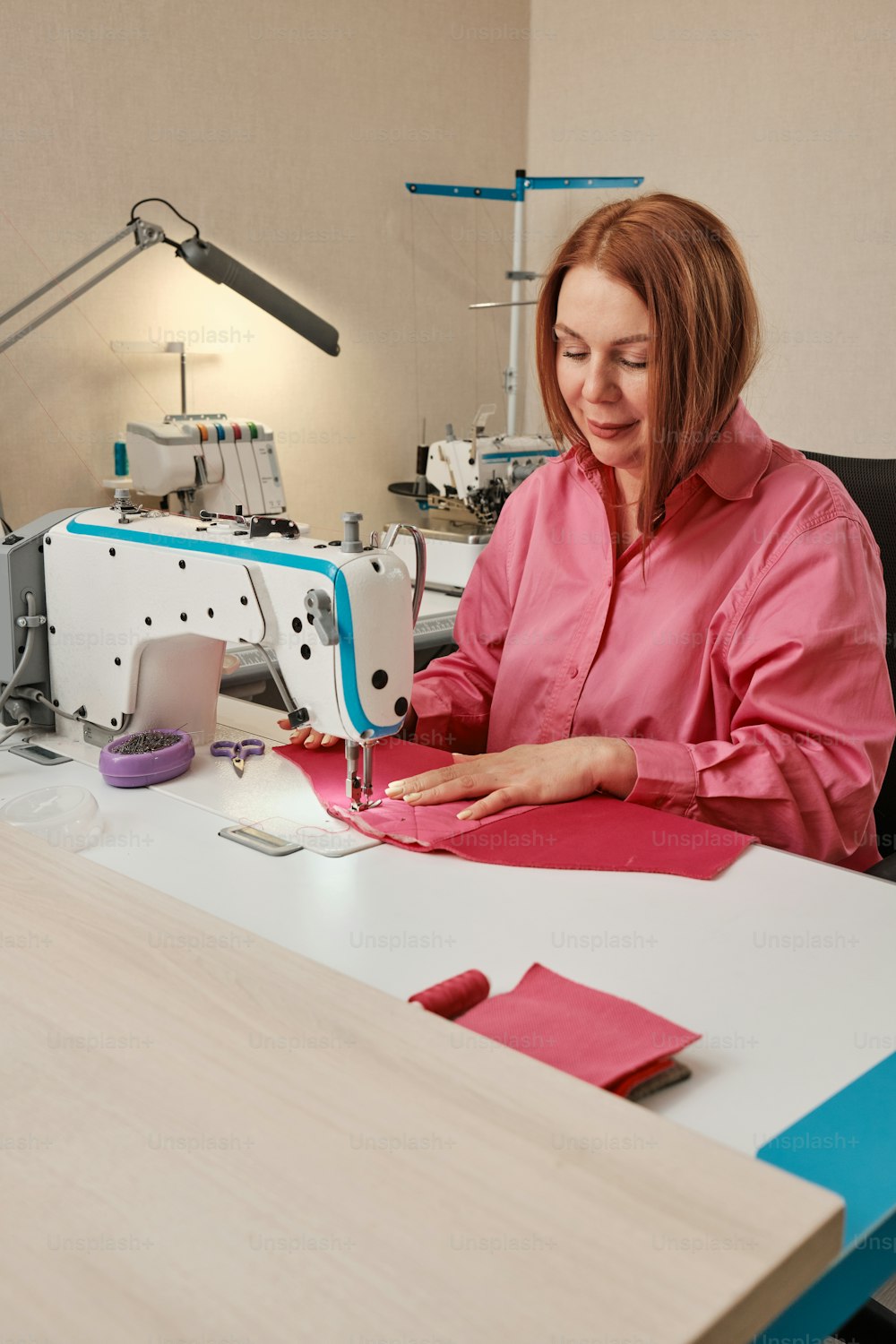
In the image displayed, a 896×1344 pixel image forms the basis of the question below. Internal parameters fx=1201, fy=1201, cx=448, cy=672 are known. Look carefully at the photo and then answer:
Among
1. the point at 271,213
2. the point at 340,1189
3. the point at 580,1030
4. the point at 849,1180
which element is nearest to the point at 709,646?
the point at 580,1030

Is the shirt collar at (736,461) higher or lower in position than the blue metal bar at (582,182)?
lower

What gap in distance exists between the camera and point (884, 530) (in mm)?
1718

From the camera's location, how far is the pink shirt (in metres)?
1.35

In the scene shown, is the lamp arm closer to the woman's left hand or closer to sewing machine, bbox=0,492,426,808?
sewing machine, bbox=0,492,426,808

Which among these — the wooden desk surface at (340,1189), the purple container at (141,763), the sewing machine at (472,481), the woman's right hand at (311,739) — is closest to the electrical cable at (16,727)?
the purple container at (141,763)

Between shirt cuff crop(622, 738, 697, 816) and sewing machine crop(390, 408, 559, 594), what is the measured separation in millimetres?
1363

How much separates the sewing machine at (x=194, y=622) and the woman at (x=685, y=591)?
16 cm

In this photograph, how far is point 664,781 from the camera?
4.42 feet

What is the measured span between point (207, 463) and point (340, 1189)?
2.18 metres

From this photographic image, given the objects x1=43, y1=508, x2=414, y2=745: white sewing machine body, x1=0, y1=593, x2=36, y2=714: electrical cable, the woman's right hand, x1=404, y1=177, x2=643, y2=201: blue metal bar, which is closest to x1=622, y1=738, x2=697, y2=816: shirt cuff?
x1=43, y1=508, x2=414, y2=745: white sewing machine body

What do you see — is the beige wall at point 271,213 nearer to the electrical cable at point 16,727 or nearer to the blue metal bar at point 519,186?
the blue metal bar at point 519,186

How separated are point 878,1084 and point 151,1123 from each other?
0.49m

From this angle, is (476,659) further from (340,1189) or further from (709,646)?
(340,1189)

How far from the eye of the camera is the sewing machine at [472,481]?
271cm
